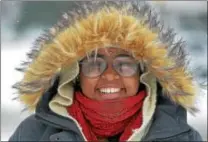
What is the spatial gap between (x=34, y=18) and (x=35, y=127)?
3384mm

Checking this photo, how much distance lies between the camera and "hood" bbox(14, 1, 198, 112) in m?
2.12

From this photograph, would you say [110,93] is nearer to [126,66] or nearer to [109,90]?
[109,90]

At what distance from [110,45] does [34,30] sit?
329 centimetres

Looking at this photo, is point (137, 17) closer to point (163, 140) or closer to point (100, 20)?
point (100, 20)

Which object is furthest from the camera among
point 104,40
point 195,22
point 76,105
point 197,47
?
point 195,22

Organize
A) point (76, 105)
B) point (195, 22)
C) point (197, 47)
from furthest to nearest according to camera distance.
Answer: point (195, 22), point (197, 47), point (76, 105)

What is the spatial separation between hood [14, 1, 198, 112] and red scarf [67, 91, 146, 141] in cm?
8

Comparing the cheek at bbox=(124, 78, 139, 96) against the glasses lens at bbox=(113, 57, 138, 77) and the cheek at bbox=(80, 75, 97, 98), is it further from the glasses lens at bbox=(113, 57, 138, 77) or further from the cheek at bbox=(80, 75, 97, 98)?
the cheek at bbox=(80, 75, 97, 98)

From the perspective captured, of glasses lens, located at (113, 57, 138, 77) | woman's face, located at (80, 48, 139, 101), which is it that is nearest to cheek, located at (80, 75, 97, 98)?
woman's face, located at (80, 48, 139, 101)

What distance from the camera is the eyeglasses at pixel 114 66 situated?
2143 mm

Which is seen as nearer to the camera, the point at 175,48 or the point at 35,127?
the point at 175,48

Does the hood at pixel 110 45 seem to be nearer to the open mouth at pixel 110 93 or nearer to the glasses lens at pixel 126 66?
the glasses lens at pixel 126 66

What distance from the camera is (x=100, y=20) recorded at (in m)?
2.13

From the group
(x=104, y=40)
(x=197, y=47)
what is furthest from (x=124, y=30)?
(x=197, y=47)
